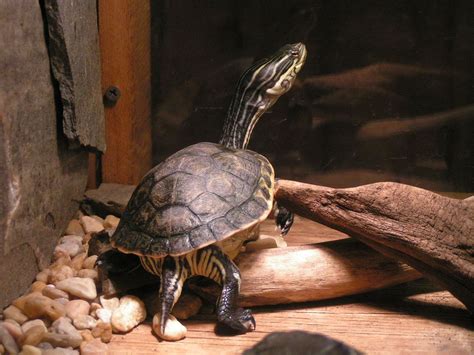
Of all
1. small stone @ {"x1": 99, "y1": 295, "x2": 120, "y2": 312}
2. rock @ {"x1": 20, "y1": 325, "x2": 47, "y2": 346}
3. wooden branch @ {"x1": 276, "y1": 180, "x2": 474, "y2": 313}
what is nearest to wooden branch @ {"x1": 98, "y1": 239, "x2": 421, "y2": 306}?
small stone @ {"x1": 99, "y1": 295, "x2": 120, "y2": 312}

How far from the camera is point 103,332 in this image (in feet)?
7.33

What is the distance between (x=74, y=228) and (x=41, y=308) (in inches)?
34.2

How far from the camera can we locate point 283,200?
8.83 feet

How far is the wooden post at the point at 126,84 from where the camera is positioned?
10.9 ft

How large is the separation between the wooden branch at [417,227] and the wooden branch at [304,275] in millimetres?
137

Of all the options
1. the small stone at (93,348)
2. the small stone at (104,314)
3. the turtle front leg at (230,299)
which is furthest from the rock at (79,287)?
the turtle front leg at (230,299)

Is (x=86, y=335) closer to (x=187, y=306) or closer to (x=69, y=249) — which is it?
(x=187, y=306)

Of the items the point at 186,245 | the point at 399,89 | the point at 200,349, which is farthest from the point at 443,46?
the point at 200,349

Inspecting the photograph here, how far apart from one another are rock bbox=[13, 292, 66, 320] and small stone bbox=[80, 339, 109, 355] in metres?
0.22

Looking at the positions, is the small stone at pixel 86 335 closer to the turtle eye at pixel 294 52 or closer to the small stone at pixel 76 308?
the small stone at pixel 76 308

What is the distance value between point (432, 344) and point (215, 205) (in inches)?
38.3

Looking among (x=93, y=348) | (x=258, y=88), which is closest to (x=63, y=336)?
(x=93, y=348)

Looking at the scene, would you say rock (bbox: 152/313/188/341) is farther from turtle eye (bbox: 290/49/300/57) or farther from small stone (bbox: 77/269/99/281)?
turtle eye (bbox: 290/49/300/57)

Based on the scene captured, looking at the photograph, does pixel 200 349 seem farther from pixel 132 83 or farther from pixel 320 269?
pixel 132 83
